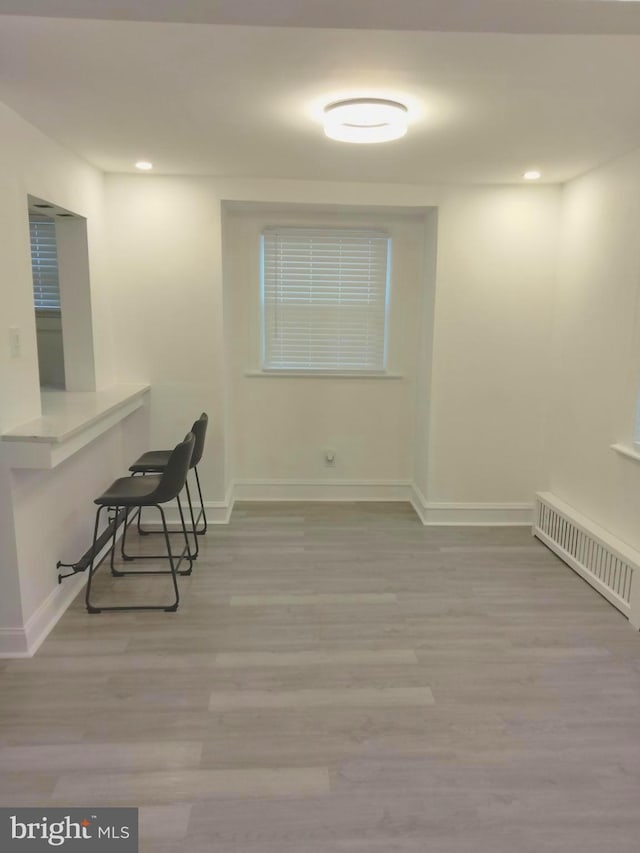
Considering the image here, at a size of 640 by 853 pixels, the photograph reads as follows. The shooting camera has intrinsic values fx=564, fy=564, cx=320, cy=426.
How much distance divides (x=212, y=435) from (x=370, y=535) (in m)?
1.32

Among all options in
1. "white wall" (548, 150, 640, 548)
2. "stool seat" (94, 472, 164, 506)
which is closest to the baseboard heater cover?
"white wall" (548, 150, 640, 548)

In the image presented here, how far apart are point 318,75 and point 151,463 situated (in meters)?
2.34

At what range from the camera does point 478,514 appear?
13.6 feet

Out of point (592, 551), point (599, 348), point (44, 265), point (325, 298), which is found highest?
point (44, 265)

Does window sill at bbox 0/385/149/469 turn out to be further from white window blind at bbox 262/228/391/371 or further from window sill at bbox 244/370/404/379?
white window blind at bbox 262/228/391/371

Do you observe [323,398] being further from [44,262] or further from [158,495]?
[44,262]

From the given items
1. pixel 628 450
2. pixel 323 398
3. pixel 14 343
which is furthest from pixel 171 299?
pixel 628 450

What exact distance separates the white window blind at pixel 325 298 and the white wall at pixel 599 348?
1324 mm

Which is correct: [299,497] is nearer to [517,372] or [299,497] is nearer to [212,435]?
[212,435]

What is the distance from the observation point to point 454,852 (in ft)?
5.23

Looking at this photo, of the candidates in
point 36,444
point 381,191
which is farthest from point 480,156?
point 36,444

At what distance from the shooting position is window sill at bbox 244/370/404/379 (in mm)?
4410

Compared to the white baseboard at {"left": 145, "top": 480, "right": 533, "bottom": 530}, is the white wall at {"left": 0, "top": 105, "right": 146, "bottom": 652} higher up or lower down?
higher up

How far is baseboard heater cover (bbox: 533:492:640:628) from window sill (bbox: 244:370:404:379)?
4.81 ft
